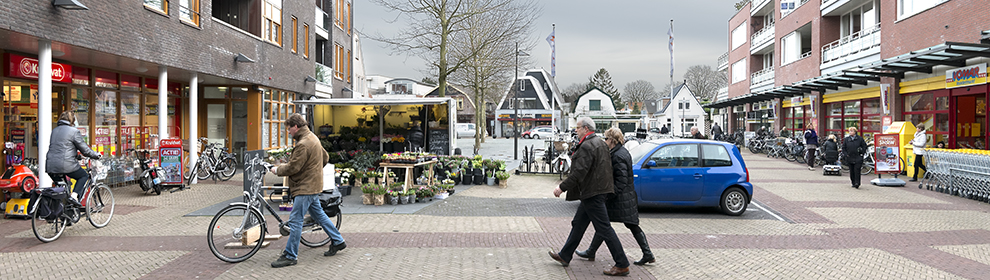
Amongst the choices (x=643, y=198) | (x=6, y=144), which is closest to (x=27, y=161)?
(x=6, y=144)

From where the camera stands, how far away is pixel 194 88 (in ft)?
45.3

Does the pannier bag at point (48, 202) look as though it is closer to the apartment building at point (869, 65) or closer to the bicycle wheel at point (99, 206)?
the bicycle wheel at point (99, 206)

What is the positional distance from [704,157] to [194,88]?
37.0 feet

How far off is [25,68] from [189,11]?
379cm

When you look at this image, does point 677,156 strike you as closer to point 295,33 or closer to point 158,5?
point 158,5

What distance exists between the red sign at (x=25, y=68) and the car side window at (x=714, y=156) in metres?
10.9

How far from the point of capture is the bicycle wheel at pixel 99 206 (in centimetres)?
772

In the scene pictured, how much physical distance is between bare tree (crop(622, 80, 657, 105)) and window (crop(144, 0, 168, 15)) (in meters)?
84.1

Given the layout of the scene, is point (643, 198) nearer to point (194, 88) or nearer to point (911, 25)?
point (194, 88)

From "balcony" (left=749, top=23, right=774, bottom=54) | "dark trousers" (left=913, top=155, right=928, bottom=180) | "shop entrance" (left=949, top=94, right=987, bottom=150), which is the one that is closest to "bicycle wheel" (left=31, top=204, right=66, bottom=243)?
"dark trousers" (left=913, top=155, right=928, bottom=180)

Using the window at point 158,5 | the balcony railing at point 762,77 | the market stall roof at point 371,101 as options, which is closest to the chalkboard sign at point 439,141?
the market stall roof at point 371,101

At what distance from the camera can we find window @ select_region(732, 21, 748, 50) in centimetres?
3720

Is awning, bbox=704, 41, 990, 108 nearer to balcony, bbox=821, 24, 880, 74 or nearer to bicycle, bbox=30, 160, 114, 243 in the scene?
balcony, bbox=821, 24, 880, 74

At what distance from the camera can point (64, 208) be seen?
7203 millimetres
